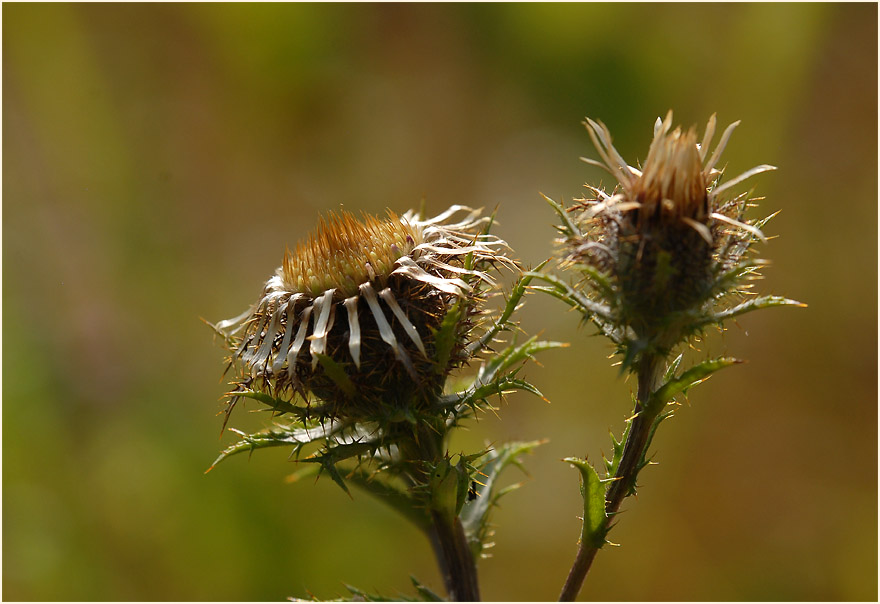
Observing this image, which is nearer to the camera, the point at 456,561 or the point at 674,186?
the point at 674,186

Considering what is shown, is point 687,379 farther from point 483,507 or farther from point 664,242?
point 483,507

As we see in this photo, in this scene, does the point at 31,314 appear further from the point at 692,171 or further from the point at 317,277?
the point at 692,171

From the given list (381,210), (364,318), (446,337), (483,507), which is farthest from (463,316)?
(381,210)

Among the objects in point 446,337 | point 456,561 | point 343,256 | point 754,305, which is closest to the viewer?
point 754,305

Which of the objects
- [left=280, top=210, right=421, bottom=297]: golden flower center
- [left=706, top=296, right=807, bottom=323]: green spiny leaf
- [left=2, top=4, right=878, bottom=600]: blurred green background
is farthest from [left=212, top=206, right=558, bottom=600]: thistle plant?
[left=2, top=4, right=878, bottom=600]: blurred green background

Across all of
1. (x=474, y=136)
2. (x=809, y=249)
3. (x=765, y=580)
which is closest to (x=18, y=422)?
(x=474, y=136)

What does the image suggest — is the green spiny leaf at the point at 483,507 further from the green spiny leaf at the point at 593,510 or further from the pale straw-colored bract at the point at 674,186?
the pale straw-colored bract at the point at 674,186
